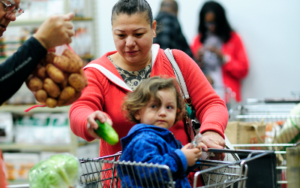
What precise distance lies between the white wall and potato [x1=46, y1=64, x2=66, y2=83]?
14.2ft

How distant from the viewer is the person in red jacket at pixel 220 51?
5.03 metres

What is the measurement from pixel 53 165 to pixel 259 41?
4370 mm

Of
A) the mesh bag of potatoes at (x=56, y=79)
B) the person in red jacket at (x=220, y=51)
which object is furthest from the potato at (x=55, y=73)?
the person in red jacket at (x=220, y=51)

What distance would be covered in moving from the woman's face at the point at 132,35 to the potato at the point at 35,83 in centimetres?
62

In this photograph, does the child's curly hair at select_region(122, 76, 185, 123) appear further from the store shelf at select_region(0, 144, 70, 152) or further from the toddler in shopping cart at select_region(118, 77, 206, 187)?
the store shelf at select_region(0, 144, 70, 152)

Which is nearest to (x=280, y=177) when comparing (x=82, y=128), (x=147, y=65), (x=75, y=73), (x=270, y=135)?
(x=270, y=135)

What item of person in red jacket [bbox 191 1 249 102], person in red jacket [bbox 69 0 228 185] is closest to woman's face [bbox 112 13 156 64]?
person in red jacket [bbox 69 0 228 185]

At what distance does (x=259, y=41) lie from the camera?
16.9 feet

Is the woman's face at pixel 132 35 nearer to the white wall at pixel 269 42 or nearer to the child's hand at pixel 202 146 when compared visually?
the child's hand at pixel 202 146

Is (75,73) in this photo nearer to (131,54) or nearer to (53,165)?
(53,165)

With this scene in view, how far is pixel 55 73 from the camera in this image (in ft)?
3.94

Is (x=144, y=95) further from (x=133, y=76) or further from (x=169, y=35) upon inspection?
(x=169, y=35)

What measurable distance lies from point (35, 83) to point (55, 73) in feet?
0.24

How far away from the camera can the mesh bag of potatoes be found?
1212 mm
